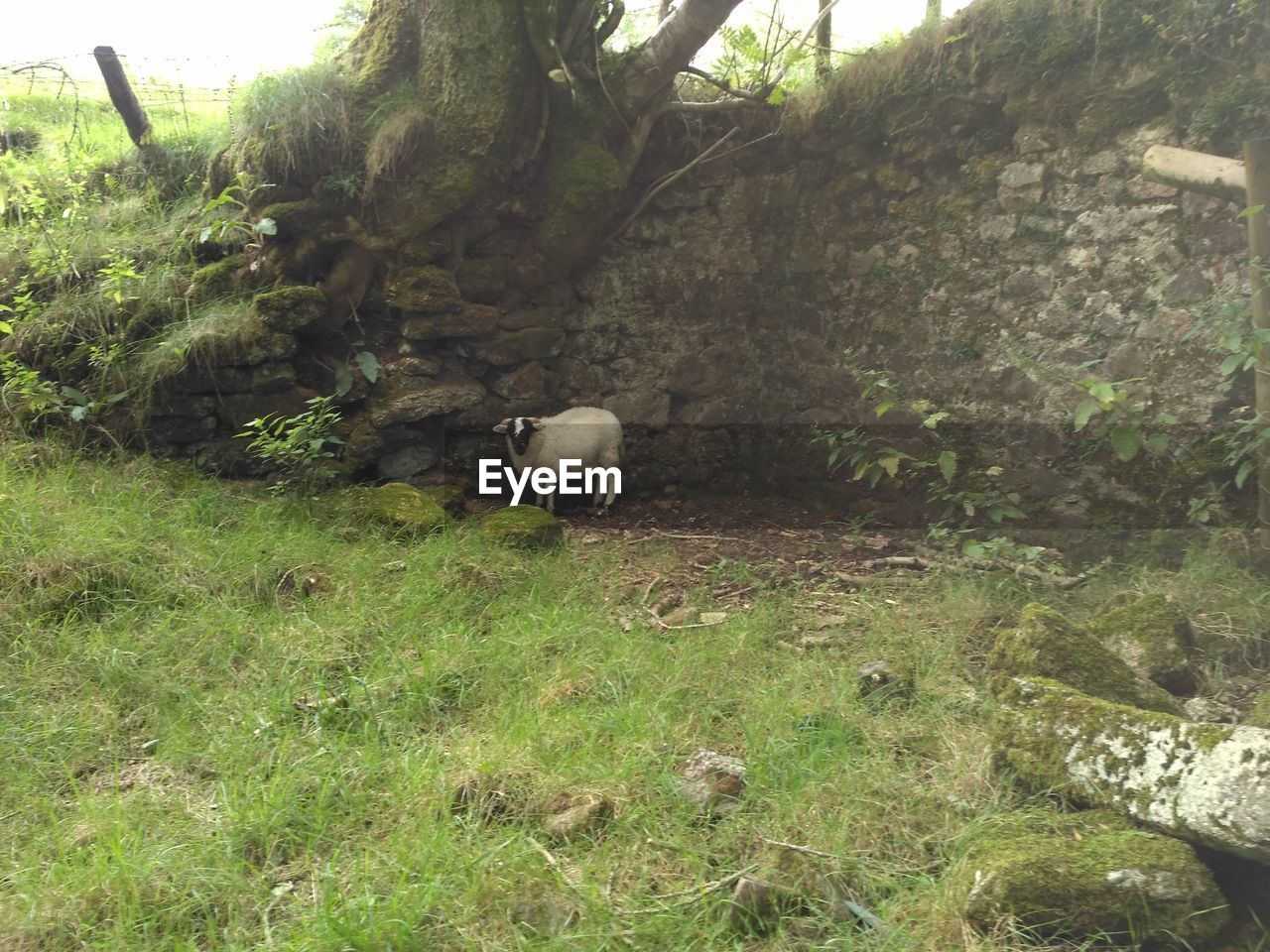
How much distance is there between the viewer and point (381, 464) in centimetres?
484

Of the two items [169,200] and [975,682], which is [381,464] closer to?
[169,200]

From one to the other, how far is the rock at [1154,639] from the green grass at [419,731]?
424 mm

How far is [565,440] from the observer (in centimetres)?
502

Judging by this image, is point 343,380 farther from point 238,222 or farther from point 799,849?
point 799,849

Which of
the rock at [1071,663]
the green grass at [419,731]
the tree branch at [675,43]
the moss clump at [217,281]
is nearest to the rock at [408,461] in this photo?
the green grass at [419,731]

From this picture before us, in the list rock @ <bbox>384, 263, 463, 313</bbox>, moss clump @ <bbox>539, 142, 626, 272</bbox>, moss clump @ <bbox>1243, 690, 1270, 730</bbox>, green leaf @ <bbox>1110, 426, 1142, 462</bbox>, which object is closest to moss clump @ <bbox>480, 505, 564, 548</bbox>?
rock @ <bbox>384, 263, 463, 313</bbox>

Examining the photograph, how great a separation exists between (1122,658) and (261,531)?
3.72 m

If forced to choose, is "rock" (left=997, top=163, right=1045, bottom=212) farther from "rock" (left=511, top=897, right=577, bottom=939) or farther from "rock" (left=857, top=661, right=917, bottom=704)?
"rock" (left=511, top=897, right=577, bottom=939)

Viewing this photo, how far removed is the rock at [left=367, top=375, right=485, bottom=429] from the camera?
189 inches

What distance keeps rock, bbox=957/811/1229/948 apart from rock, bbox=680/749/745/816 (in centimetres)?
66

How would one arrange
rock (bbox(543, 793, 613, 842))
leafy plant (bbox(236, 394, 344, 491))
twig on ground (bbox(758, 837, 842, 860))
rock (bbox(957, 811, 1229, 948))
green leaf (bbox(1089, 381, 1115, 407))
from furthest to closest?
leafy plant (bbox(236, 394, 344, 491)), green leaf (bbox(1089, 381, 1115, 407)), rock (bbox(543, 793, 613, 842)), twig on ground (bbox(758, 837, 842, 860)), rock (bbox(957, 811, 1229, 948))

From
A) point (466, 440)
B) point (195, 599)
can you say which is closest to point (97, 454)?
point (195, 599)

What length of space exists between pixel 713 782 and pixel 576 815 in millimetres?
405

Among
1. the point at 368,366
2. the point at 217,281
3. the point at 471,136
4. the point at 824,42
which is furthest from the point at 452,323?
the point at 824,42
